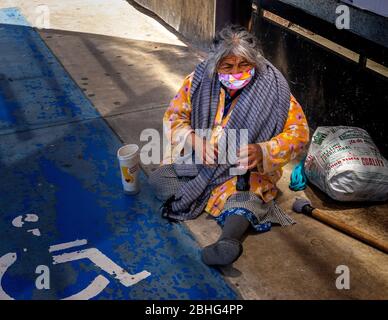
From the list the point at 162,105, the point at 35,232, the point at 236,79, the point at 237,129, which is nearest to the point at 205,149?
the point at 237,129

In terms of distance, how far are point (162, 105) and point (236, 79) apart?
1.87 metres

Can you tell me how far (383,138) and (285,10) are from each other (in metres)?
1.49

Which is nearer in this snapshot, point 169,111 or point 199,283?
point 199,283

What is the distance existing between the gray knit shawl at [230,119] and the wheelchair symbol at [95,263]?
0.57 meters

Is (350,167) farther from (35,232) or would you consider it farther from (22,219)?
(22,219)

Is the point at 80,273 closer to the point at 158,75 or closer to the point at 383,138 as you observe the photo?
the point at 383,138

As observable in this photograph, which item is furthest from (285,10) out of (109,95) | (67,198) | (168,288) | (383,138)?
(168,288)

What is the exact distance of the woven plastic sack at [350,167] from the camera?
3.21 m

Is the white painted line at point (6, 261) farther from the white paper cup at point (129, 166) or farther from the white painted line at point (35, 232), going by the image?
the white paper cup at point (129, 166)

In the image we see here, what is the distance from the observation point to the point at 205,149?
3092mm

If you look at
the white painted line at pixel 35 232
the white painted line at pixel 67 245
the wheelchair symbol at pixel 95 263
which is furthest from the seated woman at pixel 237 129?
the white painted line at pixel 35 232

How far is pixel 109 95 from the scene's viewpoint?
16.5ft

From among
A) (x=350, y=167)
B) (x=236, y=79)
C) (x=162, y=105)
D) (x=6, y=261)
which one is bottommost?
(x=6, y=261)
